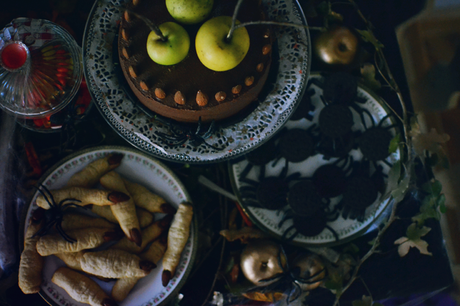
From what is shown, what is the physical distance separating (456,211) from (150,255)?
1055 mm

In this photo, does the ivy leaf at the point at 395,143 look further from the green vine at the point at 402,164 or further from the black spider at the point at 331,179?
the black spider at the point at 331,179

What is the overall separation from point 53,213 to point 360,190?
988mm

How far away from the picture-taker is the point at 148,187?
114cm

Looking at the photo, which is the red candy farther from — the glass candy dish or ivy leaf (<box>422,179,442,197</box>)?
ivy leaf (<box>422,179,442,197</box>)

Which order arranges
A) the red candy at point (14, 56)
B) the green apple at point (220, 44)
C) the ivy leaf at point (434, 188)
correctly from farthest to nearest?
the ivy leaf at point (434, 188)
the red candy at point (14, 56)
the green apple at point (220, 44)

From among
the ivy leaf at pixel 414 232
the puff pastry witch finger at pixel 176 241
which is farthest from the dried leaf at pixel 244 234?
the ivy leaf at pixel 414 232

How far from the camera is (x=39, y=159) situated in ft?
3.84

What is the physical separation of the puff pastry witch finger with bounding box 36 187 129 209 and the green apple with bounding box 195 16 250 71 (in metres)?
0.53

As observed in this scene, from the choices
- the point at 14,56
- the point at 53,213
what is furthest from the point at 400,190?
the point at 14,56

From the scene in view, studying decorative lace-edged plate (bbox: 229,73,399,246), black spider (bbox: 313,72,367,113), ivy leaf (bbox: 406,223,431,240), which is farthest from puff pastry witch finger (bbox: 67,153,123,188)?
ivy leaf (bbox: 406,223,431,240)

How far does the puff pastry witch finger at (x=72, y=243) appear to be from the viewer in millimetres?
1013

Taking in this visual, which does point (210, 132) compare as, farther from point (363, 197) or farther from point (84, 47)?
point (363, 197)

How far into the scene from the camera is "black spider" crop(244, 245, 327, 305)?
111 cm

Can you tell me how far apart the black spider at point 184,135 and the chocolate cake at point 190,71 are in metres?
0.05
